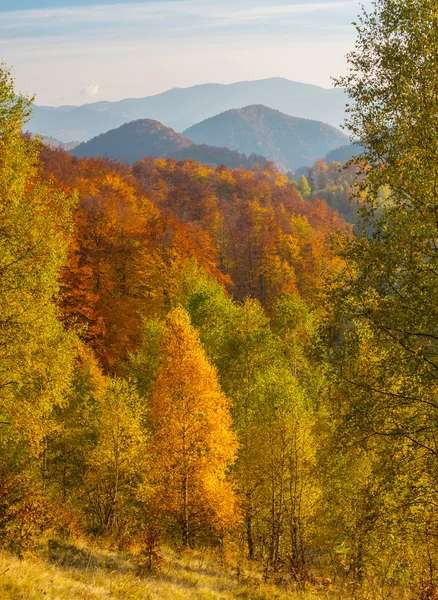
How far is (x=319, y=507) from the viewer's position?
77.9 feet

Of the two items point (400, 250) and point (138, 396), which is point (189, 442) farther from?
point (400, 250)

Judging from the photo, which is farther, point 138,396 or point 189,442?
point 138,396

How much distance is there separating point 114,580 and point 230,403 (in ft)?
37.2

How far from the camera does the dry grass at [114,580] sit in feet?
32.7

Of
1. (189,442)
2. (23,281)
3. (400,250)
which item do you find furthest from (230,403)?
(400,250)

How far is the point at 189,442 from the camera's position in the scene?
21.0 metres

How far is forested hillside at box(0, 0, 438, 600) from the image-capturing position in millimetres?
10773

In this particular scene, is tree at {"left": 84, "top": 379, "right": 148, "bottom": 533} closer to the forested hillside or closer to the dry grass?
the forested hillside

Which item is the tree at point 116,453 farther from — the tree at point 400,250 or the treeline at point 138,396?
the tree at point 400,250

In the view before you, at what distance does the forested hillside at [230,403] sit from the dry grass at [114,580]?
0.09 metres

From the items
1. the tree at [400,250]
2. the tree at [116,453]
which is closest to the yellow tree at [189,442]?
the tree at [116,453]

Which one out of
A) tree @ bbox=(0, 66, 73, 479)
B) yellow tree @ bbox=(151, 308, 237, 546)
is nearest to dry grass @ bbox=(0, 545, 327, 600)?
yellow tree @ bbox=(151, 308, 237, 546)

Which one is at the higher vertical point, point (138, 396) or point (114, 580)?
point (114, 580)

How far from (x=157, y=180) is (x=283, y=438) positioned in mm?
92011
